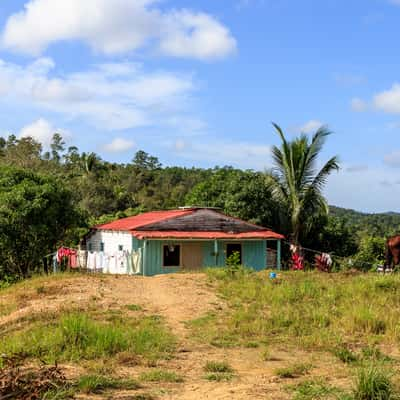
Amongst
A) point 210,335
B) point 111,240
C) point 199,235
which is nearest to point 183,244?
point 199,235

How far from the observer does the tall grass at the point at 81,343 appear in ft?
32.7

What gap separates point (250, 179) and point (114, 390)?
23639 millimetres

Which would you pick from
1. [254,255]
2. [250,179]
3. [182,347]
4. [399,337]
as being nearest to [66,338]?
[182,347]

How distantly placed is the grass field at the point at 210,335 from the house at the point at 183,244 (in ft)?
19.3

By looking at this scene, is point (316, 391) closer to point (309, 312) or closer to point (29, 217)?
point (309, 312)

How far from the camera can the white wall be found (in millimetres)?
27417

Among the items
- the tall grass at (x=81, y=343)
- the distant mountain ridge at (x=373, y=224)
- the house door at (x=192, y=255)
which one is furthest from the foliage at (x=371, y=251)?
the tall grass at (x=81, y=343)

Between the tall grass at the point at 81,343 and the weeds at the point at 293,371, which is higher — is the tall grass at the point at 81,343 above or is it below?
above

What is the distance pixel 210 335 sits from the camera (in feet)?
41.1

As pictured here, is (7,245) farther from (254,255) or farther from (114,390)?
(114,390)

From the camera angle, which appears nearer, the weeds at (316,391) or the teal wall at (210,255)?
the weeds at (316,391)

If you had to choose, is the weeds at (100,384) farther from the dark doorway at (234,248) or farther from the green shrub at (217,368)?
the dark doorway at (234,248)

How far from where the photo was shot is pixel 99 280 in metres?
19.6

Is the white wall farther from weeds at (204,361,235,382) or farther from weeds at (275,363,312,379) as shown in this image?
weeds at (275,363,312,379)
